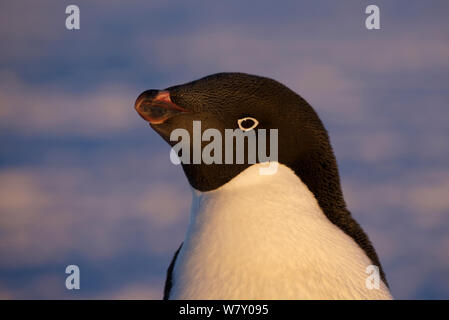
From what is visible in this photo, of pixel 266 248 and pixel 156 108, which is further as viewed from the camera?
pixel 156 108

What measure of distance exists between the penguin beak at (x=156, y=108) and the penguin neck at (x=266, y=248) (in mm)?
404

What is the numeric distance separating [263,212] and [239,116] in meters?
0.44

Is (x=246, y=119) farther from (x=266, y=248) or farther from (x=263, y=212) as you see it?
(x=266, y=248)

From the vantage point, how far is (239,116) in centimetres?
357

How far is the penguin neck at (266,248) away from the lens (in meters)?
3.25

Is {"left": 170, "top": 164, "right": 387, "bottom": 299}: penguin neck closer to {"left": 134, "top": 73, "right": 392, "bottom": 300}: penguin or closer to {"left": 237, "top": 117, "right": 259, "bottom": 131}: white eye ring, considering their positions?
{"left": 134, "top": 73, "right": 392, "bottom": 300}: penguin

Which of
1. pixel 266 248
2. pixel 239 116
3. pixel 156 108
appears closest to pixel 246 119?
pixel 239 116

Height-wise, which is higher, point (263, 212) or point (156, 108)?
point (156, 108)

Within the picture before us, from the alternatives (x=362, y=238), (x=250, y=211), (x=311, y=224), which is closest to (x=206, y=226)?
(x=250, y=211)

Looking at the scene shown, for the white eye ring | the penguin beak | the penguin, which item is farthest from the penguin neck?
the penguin beak

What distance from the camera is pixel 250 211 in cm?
345
